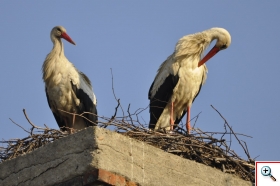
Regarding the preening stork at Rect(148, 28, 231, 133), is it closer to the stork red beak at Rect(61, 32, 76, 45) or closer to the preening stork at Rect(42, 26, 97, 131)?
the preening stork at Rect(42, 26, 97, 131)

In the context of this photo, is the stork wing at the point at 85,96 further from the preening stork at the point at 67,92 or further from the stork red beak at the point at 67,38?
the stork red beak at the point at 67,38

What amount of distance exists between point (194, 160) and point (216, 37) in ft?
10.1

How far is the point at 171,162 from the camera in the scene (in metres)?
5.46

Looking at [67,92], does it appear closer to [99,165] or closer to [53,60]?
[53,60]

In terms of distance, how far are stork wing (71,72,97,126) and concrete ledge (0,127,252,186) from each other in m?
3.20

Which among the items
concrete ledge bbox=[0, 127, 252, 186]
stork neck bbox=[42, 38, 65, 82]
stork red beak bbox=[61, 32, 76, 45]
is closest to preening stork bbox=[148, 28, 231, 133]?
stork neck bbox=[42, 38, 65, 82]

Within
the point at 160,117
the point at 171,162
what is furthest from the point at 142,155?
the point at 160,117

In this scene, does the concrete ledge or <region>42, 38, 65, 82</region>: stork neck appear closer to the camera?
the concrete ledge

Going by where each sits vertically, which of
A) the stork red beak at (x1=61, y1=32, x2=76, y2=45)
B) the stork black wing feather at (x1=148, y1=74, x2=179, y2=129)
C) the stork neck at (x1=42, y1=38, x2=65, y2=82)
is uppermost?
the stork red beak at (x1=61, y1=32, x2=76, y2=45)

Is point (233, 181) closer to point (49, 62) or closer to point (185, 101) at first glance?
point (185, 101)

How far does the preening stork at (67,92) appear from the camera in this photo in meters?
8.75

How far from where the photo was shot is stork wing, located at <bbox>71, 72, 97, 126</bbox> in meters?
8.74

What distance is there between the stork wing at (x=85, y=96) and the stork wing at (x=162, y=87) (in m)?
0.69

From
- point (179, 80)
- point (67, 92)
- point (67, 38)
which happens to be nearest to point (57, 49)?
point (67, 38)
